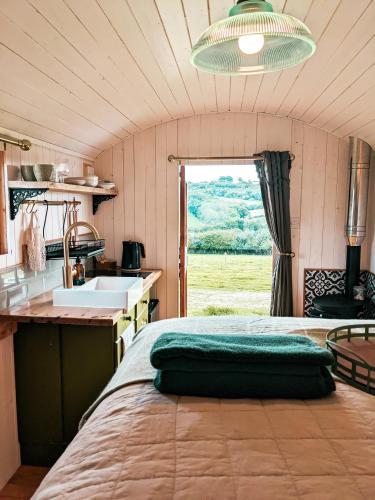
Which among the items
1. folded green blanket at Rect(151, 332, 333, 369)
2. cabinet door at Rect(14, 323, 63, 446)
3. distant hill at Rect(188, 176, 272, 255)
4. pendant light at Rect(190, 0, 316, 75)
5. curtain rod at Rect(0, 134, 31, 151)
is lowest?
cabinet door at Rect(14, 323, 63, 446)

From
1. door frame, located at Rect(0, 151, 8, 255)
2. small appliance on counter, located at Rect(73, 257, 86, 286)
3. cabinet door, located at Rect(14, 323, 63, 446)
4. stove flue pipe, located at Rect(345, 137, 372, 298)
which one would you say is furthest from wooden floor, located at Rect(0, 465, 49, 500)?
stove flue pipe, located at Rect(345, 137, 372, 298)

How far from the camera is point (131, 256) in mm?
3361

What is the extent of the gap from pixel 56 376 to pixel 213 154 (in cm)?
220

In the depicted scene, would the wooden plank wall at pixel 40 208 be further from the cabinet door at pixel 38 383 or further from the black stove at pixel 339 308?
the black stove at pixel 339 308

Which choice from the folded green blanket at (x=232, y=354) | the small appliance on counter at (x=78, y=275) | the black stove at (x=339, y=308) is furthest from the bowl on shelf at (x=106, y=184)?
the folded green blanket at (x=232, y=354)

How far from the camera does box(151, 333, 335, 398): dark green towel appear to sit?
Result: 1043 millimetres

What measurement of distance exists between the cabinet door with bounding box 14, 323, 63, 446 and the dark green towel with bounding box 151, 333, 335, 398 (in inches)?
49.0

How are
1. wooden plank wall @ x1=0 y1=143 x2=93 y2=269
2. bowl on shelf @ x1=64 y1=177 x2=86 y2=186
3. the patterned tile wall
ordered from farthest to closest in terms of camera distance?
the patterned tile wall → bowl on shelf @ x1=64 y1=177 x2=86 y2=186 → wooden plank wall @ x1=0 y1=143 x2=93 y2=269

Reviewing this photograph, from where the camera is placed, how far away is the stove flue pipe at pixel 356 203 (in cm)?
303

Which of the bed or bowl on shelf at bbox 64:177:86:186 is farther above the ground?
bowl on shelf at bbox 64:177:86:186

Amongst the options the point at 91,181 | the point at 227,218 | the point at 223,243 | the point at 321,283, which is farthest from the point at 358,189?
the point at 91,181

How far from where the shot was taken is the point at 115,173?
11.3 ft

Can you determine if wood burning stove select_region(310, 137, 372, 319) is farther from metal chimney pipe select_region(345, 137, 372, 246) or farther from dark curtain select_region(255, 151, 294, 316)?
dark curtain select_region(255, 151, 294, 316)

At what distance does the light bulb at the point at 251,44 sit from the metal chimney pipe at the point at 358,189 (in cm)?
208
